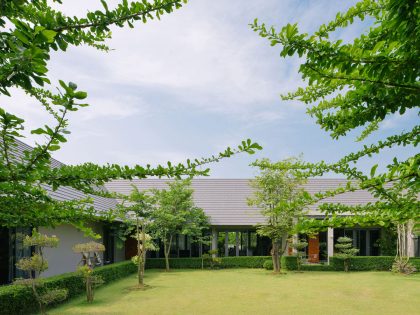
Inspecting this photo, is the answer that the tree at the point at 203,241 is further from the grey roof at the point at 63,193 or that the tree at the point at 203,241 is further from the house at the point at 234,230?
the grey roof at the point at 63,193

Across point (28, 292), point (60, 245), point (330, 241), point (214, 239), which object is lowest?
point (28, 292)

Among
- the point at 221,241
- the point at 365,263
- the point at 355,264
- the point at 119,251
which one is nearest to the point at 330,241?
the point at 355,264

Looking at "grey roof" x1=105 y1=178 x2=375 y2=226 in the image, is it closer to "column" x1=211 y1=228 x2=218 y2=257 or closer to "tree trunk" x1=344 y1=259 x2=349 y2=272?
"column" x1=211 y1=228 x2=218 y2=257

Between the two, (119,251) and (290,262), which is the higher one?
(119,251)

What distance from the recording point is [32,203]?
9.04ft

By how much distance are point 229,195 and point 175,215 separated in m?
5.81

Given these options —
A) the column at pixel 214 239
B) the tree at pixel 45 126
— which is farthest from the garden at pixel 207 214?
the column at pixel 214 239

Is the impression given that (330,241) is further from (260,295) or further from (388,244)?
(260,295)

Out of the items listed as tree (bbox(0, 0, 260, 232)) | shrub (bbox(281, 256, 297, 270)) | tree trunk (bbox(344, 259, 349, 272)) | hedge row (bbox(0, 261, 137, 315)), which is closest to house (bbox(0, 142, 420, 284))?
tree trunk (bbox(344, 259, 349, 272))

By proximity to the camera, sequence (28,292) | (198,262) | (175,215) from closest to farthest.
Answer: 1. (28,292)
2. (175,215)
3. (198,262)

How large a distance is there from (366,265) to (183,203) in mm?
11075

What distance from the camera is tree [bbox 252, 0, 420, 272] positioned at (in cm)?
206

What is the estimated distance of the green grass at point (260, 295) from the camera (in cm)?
1139

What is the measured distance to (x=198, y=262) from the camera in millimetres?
23750
